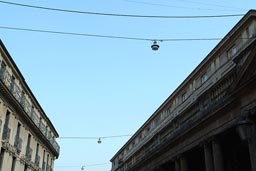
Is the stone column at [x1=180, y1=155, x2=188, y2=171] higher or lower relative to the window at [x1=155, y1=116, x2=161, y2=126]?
lower

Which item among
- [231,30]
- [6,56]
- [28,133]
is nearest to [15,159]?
[28,133]

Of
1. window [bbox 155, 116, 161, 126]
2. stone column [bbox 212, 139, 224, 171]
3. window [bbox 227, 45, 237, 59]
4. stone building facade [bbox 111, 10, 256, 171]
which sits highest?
window [bbox 227, 45, 237, 59]

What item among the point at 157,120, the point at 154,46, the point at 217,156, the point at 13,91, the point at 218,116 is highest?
the point at 157,120

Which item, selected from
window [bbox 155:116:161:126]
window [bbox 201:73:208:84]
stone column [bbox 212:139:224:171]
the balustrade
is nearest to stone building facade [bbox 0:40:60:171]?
the balustrade

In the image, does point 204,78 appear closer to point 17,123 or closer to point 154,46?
point 154,46

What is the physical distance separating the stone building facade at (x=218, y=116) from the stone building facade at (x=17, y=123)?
1058 centimetres

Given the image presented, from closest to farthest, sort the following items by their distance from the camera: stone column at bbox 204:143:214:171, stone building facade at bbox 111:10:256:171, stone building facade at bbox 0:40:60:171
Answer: stone building facade at bbox 111:10:256:171, stone column at bbox 204:143:214:171, stone building facade at bbox 0:40:60:171

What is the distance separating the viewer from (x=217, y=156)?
19.3m

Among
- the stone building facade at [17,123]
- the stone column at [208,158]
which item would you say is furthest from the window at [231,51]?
the stone building facade at [17,123]

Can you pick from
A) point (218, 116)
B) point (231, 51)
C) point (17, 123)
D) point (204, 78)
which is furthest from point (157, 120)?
point (218, 116)

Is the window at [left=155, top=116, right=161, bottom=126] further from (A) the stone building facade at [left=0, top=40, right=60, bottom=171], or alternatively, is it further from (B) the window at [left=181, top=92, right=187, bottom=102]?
(A) the stone building facade at [left=0, top=40, right=60, bottom=171]

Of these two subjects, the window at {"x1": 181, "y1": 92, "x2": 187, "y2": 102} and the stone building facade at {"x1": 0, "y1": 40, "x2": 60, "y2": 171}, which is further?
the window at {"x1": 181, "y1": 92, "x2": 187, "y2": 102}

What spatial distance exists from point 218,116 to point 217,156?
6.81 ft

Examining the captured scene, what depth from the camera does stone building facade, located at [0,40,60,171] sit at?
1057 inches
